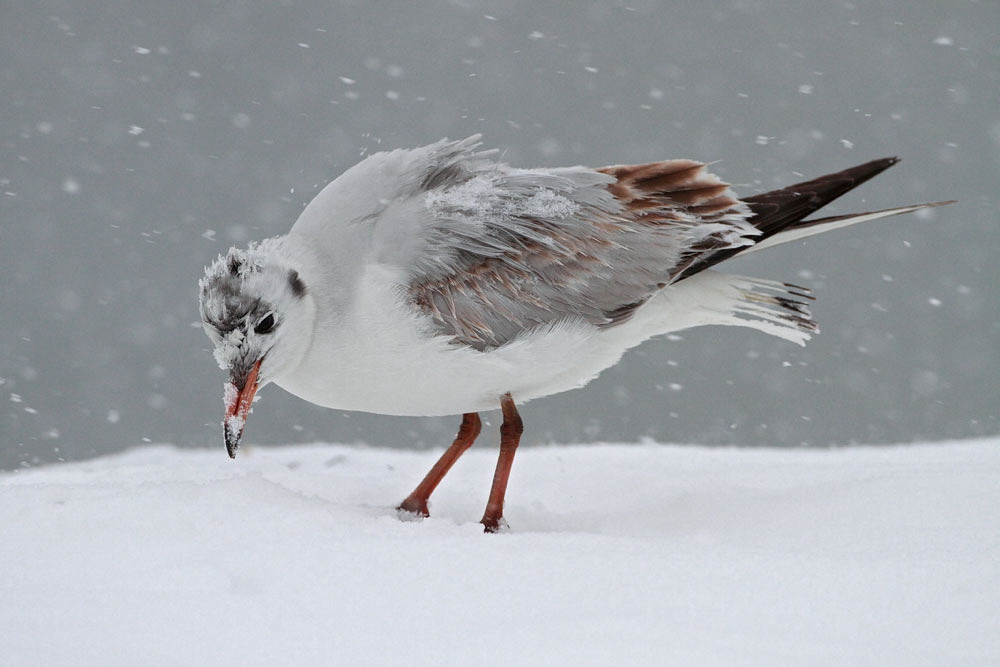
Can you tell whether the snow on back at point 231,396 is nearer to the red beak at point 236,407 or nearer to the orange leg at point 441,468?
the red beak at point 236,407

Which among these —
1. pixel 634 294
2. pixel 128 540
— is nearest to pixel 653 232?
pixel 634 294

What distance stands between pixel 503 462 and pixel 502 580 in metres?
1.17

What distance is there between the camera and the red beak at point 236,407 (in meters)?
3.06

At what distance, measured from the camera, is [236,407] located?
309 cm

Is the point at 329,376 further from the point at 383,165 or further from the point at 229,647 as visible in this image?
the point at 229,647

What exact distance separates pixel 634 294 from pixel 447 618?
1.63m

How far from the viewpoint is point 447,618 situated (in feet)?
6.85

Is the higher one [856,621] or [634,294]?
[634,294]

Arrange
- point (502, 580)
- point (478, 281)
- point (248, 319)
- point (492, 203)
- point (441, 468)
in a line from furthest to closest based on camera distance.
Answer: point (441, 468), point (492, 203), point (478, 281), point (248, 319), point (502, 580)

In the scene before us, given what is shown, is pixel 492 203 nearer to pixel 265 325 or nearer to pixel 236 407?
pixel 265 325

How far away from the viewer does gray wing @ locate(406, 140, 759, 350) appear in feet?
10.6

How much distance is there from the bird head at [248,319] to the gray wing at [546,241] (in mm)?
401

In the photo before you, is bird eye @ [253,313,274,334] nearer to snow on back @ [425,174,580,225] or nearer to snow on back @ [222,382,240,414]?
snow on back @ [222,382,240,414]

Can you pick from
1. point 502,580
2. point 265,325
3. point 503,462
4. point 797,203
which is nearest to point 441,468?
point 503,462
